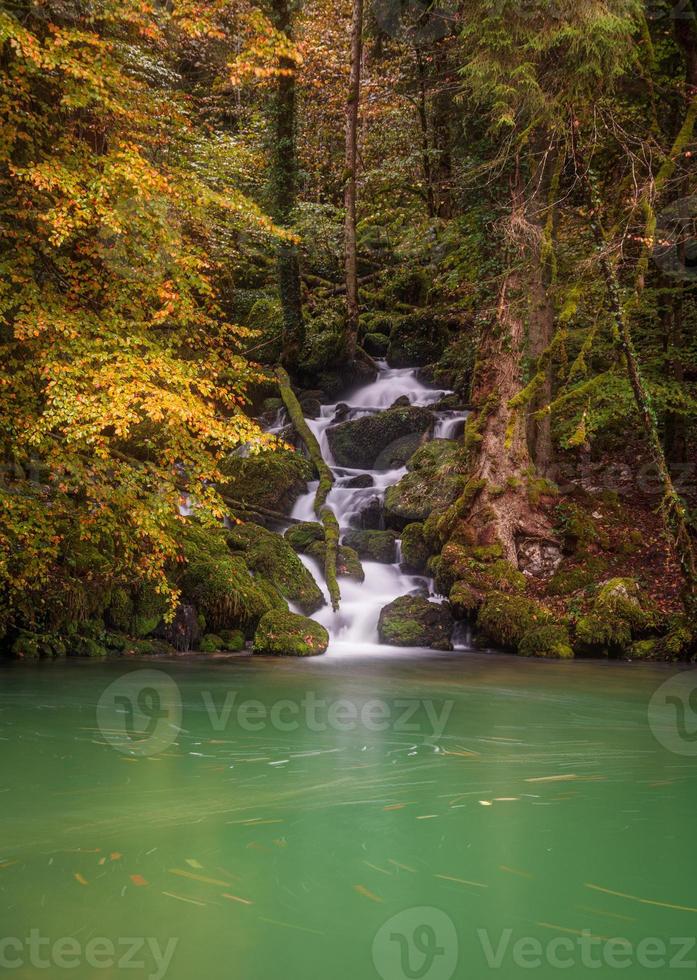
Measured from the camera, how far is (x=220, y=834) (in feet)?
11.8

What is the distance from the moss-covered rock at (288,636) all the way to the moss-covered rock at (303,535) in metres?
2.52

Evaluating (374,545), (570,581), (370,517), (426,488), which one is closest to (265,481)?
(370,517)

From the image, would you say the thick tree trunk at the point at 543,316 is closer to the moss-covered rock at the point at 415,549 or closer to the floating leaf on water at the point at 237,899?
the moss-covered rock at the point at 415,549

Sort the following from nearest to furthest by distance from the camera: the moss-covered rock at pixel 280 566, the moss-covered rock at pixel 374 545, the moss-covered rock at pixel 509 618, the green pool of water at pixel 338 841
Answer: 1. the green pool of water at pixel 338 841
2. the moss-covered rock at pixel 509 618
3. the moss-covered rock at pixel 280 566
4. the moss-covered rock at pixel 374 545

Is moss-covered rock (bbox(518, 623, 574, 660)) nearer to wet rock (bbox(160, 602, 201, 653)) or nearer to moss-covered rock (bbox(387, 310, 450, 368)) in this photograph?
wet rock (bbox(160, 602, 201, 653))

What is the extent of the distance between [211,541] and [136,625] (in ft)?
6.14

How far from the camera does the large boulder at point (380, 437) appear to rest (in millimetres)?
16141

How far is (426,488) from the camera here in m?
13.9

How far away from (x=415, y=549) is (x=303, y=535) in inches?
77.2

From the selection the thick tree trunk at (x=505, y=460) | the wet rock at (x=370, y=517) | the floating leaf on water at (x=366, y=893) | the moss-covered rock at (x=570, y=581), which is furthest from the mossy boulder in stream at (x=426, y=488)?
the floating leaf on water at (x=366, y=893)

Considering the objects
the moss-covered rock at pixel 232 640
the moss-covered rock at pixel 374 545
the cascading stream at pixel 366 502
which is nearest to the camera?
the moss-covered rock at pixel 232 640

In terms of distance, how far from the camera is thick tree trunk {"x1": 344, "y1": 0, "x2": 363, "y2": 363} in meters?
18.4

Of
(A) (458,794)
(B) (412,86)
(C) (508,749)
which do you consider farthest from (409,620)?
(B) (412,86)

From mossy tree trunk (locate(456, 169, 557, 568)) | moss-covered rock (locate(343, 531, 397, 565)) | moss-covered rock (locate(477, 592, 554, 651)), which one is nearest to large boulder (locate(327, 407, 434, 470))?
moss-covered rock (locate(343, 531, 397, 565))
